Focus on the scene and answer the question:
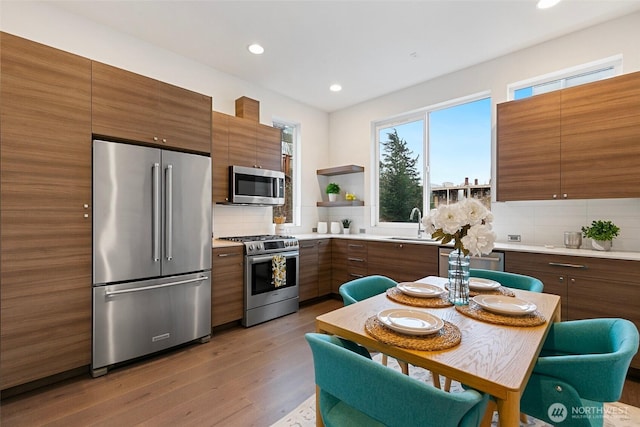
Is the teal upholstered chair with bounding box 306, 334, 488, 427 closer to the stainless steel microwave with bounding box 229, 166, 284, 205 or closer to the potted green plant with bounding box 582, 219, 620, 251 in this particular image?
the potted green plant with bounding box 582, 219, 620, 251

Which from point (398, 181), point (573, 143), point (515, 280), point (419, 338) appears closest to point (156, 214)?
point (419, 338)

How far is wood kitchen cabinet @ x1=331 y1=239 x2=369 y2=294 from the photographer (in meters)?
4.03

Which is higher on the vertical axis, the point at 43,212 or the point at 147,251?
the point at 43,212

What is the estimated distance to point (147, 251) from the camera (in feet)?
8.31

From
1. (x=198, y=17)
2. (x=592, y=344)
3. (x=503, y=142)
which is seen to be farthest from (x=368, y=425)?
(x=198, y=17)

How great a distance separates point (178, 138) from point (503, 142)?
329cm

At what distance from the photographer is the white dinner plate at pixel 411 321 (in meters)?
1.17

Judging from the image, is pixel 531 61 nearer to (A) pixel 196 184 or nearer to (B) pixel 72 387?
(A) pixel 196 184

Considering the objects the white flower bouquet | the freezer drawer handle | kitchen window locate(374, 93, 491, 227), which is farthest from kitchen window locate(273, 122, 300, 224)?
the white flower bouquet

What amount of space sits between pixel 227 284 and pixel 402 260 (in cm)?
206

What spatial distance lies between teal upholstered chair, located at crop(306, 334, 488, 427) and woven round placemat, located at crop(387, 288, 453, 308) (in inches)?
23.5

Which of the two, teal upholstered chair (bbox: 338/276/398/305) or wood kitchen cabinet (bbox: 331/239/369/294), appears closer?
teal upholstered chair (bbox: 338/276/398/305)

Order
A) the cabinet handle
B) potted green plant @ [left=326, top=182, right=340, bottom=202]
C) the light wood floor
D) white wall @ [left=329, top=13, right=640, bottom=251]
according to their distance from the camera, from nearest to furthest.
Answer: the light wood floor
the cabinet handle
white wall @ [left=329, top=13, right=640, bottom=251]
potted green plant @ [left=326, top=182, right=340, bottom=202]

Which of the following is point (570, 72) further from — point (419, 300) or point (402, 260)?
point (419, 300)
